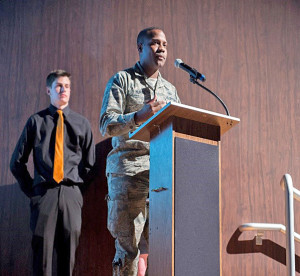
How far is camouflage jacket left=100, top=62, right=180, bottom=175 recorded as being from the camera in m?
2.05

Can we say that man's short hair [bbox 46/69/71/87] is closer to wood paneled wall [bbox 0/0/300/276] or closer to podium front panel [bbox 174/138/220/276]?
wood paneled wall [bbox 0/0/300/276]

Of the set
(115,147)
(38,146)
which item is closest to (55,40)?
(38,146)

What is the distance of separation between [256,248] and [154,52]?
1642 mm

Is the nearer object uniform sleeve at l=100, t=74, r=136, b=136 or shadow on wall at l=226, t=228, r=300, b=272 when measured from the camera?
uniform sleeve at l=100, t=74, r=136, b=136

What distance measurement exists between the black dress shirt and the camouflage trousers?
53cm

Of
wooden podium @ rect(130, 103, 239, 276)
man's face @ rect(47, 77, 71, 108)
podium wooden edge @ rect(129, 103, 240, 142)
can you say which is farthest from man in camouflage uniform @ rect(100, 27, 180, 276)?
man's face @ rect(47, 77, 71, 108)

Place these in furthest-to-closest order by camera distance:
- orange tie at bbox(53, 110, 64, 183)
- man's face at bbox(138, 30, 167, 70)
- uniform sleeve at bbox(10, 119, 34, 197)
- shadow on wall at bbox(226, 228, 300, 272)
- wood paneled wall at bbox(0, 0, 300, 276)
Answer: shadow on wall at bbox(226, 228, 300, 272) → wood paneled wall at bbox(0, 0, 300, 276) → uniform sleeve at bbox(10, 119, 34, 197) → orange tie at bbox(53, 110, 64, 183) → man's face at bbox(138, 30, 167, 70)

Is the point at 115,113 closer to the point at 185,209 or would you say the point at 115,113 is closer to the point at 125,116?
the point at 125,116

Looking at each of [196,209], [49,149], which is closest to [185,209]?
[196,209]

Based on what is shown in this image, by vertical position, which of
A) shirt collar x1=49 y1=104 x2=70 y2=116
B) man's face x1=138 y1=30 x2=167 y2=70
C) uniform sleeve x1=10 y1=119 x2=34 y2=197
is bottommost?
uniform sleeve x1=10 y1=119 x2=34 y2=197

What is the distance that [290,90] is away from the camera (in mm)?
3416

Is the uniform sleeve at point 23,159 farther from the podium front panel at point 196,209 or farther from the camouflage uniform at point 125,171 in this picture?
the podium front panel at point 196,209

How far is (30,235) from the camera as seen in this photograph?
2.80 meters

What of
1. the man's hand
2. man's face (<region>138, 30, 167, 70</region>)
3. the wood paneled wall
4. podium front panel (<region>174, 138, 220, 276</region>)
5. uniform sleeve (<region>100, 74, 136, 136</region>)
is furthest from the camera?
the wood paneled wall
